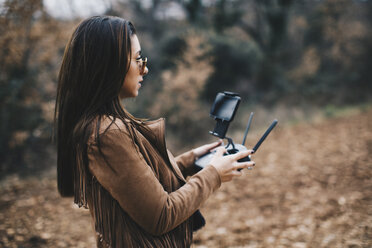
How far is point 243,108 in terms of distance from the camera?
10594 mm

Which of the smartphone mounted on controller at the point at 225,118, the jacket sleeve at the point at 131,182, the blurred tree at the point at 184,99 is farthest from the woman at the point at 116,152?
the blurred tree at the point at 184,99

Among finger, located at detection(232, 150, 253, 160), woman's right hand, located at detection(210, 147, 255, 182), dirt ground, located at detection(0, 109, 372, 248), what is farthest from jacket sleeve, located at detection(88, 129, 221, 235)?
dirt ground, located at detection(0, 109, 372, 248)

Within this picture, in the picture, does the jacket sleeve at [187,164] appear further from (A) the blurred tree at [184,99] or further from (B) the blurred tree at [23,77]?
(A) the blurred tree at [184,99]

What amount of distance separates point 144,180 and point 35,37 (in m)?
5.93

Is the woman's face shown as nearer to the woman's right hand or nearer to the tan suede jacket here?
the tan suede jacket

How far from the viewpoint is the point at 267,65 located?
12.1 m

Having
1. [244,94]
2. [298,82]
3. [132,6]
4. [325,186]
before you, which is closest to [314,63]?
[298,82]

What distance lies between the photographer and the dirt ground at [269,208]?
3.42 meters

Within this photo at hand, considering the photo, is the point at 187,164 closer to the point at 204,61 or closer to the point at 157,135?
the point at 157,135

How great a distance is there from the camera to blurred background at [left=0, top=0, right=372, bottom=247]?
3.79m

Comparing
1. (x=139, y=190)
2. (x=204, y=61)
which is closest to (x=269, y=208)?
Result: (x=139, y=190)

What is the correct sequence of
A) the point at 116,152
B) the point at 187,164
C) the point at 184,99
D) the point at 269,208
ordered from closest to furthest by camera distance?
the point at 116,152 < the point at 187,164 < the point at 269,208 < the point at 184,99

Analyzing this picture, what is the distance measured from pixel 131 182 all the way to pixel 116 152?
0.43ft

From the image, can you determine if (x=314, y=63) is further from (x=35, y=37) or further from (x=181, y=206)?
(x=181, y=206)
